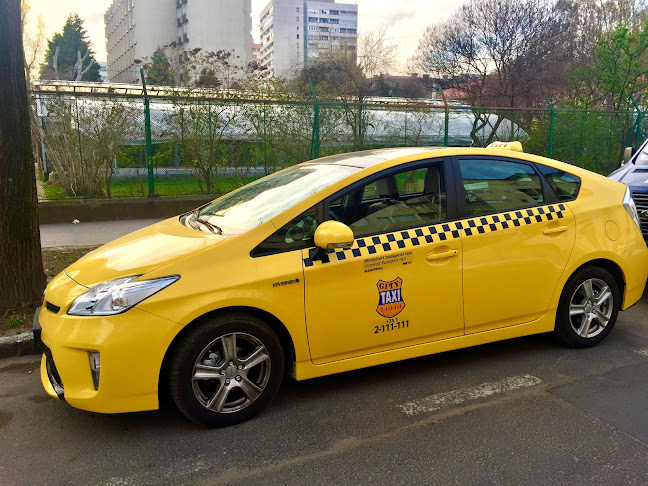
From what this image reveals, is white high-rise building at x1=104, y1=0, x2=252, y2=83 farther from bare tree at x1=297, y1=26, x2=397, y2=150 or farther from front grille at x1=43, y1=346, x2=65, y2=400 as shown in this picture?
front grille at x1=43, y1=346, x2=65, y2=400

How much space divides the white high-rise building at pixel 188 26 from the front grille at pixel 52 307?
72.6m

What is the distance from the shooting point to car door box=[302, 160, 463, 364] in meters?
3.40

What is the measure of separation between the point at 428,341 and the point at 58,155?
9.82 meters

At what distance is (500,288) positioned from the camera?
392 centimetres

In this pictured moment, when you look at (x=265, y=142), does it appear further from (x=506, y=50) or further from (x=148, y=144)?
(x=506, y=50)

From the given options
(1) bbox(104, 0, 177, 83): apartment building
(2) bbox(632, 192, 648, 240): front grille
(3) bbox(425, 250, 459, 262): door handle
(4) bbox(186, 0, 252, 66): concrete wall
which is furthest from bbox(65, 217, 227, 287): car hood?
(1) bbox(104, 0, 177, 83): apartment building

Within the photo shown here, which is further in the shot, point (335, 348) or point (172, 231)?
point (172, 231)

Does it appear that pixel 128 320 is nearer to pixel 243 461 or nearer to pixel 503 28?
pixel 243 461

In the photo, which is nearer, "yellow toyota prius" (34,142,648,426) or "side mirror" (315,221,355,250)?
"yellow toyota prius" (34,142,648,426)

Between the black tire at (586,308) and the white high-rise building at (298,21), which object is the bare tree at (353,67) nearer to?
the black tire at (586,308)

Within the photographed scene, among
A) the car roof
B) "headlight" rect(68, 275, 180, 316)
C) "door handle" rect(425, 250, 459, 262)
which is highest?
the car roof

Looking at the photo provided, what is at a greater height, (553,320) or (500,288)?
(500,288)

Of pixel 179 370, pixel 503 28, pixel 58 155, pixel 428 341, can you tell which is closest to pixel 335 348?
pixel 428 341

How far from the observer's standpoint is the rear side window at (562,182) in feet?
14.0
